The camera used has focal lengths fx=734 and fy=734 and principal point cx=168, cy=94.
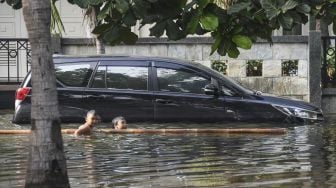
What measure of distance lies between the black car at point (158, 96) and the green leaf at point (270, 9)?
553cm

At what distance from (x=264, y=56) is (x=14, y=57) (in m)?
6.29

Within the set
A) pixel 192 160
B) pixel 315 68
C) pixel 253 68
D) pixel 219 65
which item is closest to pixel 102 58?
pixel 192 160

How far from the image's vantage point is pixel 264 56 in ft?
54.7

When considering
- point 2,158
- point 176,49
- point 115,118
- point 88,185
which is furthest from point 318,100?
point 88,185

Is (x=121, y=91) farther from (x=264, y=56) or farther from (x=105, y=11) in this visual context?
(x=105, y=11)

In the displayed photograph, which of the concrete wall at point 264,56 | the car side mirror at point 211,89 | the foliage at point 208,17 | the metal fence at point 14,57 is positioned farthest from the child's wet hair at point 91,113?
the metal fence at point 14,57

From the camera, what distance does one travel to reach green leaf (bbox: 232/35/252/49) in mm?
6583

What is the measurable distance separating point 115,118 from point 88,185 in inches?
177

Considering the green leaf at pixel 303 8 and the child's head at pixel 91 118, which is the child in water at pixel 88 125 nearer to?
the child's head at pixel 91 118

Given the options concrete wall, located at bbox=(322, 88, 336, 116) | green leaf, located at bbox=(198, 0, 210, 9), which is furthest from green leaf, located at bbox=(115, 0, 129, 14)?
concrete wall, located at bbox=(322, 88, 336, 116)

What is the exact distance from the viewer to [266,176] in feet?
25.3

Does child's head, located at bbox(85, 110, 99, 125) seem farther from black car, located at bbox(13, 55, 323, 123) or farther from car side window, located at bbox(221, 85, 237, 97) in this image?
car side window, located at bbox(221, 85, 237, 97)

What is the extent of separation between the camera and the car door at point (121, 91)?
12.2m

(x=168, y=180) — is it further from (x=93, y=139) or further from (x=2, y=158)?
(x=93, y=139)
